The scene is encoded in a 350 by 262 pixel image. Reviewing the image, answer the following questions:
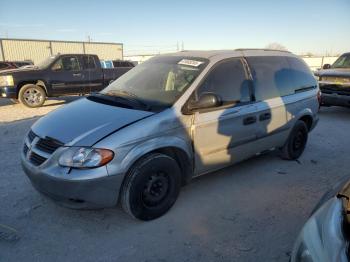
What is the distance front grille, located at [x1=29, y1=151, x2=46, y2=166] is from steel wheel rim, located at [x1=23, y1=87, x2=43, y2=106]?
8529 millimetres

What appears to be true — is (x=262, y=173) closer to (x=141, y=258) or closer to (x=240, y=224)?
(x=240, y=224)

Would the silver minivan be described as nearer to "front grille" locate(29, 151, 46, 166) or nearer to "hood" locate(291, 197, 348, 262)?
"front grille" locate(29, 151, 46, 166)

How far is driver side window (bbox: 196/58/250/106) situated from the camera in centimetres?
395

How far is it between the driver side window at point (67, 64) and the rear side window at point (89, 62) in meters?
0.31

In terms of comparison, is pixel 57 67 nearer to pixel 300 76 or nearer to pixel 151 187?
pixel 300 76

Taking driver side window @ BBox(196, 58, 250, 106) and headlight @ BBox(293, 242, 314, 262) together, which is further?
driver side window @ BBox(196, 58, 250, 106)

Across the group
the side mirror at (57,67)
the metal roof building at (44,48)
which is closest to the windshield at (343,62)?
the side mirror at (57,67)

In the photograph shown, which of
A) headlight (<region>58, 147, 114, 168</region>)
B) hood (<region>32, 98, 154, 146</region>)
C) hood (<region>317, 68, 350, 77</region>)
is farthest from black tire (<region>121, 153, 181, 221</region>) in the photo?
hood (<region>317, 68, 350, 77</region>)

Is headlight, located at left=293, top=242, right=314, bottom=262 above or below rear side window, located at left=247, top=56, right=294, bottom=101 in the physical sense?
below

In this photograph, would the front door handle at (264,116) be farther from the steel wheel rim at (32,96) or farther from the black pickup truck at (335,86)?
the steel wheel rim at (32,96)

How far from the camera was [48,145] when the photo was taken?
3.28 metres

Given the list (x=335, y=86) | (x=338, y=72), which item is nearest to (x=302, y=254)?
(x=335, y=86)

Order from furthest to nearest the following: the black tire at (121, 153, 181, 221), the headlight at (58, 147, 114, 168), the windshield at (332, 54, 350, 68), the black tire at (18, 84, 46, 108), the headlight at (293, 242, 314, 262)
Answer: the black tire at (18, 84, 46, 108) < the windshield at (332, 54, 350, 68) < the black tire at (121, 153, 181, 221) < the headlight at (58, 147, 114, 168) < the headlight at (293, 242, 314, 262)

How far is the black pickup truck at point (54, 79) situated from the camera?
1078 cm
